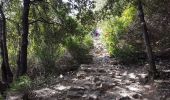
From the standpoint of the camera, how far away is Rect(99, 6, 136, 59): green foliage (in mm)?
15280

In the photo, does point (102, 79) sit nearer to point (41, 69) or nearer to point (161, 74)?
point (161, 74)

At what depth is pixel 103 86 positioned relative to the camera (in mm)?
12195

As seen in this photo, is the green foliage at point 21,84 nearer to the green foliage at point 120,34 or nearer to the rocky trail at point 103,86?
the rocky trail at point 103,86

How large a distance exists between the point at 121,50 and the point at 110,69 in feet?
3.87

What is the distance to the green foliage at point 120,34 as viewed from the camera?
50.1 ft

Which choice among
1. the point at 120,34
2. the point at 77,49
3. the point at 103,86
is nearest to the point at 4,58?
the point at 77,49

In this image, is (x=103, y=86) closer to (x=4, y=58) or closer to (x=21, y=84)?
(x=21, y=84)

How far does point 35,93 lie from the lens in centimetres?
1177

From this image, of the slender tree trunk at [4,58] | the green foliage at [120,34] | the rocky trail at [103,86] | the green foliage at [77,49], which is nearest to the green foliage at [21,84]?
the rocky trail at [103,86]

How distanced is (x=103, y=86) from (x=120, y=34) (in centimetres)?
407

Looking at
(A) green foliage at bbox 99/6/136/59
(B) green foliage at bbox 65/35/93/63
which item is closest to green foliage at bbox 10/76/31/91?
(B) green foliage at bbox 65/35/93/63

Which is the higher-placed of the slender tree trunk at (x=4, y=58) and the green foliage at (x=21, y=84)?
the slender tree trunk at (x=4, y=58)

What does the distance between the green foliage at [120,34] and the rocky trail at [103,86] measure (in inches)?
26.7

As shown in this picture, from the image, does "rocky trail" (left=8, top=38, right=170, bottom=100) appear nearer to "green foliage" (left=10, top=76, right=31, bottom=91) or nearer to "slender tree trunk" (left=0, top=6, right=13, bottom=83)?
"green foliage" (left=10, top=76, right=31, bottom=91)
